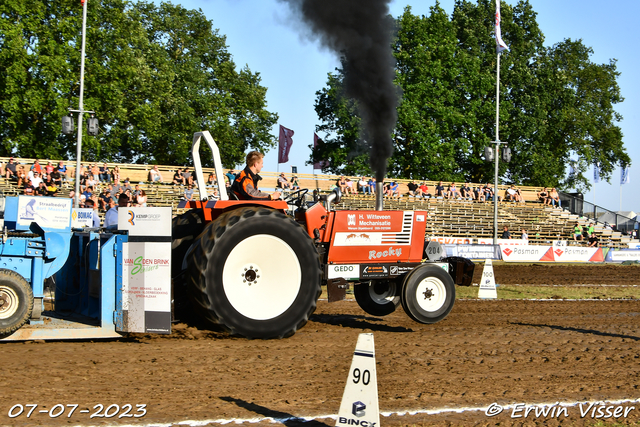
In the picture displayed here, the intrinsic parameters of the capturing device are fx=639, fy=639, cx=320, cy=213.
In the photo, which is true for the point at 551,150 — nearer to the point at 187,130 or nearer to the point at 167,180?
the point at 187,130

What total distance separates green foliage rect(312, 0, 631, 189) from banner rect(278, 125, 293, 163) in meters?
2.05

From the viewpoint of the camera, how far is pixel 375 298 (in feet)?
28.1

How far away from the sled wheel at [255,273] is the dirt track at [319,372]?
0.90 ft

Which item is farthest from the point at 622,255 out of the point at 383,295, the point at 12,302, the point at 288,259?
the point at 12,302

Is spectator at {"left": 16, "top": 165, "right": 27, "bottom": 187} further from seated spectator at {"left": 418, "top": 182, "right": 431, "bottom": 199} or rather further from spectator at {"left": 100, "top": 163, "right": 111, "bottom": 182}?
seated spectator at {"left": 418, "top": 182, "right": 431, "bottom": 199}

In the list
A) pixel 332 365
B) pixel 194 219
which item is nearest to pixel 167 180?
pixel 194 219

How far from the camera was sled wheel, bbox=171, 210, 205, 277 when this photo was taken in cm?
708

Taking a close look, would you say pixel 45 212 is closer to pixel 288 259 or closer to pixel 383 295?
pixel 288 259

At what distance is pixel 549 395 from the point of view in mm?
4973

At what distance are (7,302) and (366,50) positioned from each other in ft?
20.1

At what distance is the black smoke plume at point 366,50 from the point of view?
9.44 metres

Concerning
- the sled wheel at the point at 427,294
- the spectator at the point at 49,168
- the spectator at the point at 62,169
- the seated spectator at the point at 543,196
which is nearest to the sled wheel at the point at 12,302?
the sled wheel at the point at 427,294

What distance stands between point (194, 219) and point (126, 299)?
1328 millimetres

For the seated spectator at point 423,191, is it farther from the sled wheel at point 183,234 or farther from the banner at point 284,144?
the sled wheel at point 183,234
